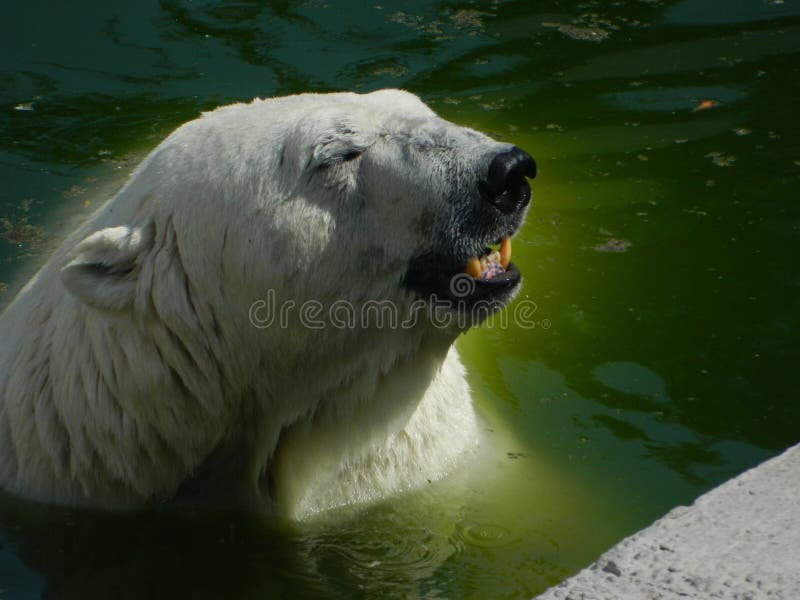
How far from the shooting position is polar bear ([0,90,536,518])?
317 centimetres

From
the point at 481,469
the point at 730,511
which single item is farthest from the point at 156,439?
the point at 730,511

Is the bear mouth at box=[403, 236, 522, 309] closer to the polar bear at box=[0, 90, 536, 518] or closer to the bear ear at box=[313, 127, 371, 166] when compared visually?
the polar bear at box=[0, 90, 536, 518]

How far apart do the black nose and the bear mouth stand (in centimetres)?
12

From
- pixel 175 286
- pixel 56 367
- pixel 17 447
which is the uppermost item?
pixel 175 286

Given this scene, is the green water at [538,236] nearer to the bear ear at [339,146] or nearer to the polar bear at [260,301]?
the polar bear at [260,301]

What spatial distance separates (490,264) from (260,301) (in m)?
0.64

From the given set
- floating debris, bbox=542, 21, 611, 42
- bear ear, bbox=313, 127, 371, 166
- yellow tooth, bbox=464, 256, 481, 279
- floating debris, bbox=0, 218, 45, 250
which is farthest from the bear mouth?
floating debris, bbox=542, 21, 611, 42

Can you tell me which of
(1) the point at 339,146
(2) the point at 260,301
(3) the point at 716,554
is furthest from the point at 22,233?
(3) the point at 716,554

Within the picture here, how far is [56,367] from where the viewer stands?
348cm

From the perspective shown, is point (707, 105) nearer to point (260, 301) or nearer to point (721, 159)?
point (721, 159)

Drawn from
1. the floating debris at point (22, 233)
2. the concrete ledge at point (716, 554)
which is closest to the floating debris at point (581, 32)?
the floating debris at point (22, 233)

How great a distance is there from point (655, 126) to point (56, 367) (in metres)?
3.67

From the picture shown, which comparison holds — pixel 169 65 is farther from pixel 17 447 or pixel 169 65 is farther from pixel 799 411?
pixel 799 411

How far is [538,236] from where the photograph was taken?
523 cm
